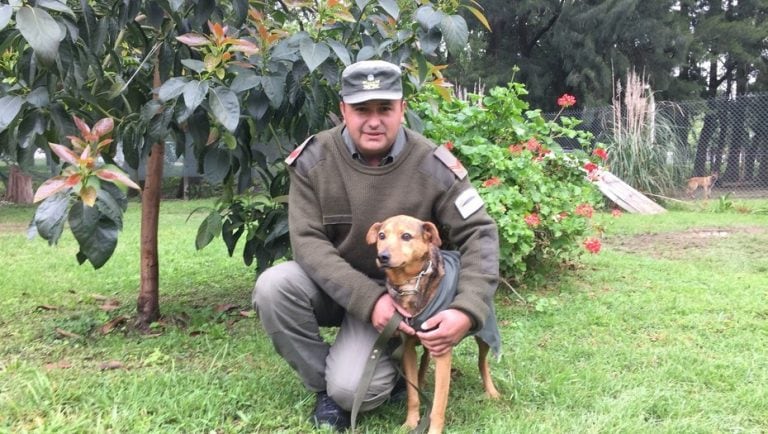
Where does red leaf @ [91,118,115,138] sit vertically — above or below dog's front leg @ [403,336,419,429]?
above

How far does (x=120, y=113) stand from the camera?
285cm

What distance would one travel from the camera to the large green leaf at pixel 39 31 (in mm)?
1746

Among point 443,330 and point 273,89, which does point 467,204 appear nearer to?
point 443,330

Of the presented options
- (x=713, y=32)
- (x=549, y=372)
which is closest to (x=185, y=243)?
(x=549, y=372)

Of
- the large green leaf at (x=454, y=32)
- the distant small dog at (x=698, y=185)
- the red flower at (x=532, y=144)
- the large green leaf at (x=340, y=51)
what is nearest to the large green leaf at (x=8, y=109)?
the large green leaf at (x=340, y=51)

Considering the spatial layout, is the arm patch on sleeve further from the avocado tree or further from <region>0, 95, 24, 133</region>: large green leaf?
<region>0, 95, 24, 133</region>: large green leaf

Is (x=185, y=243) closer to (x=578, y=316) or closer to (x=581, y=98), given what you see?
(x=578, y=316)

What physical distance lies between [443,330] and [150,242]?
6.72ft

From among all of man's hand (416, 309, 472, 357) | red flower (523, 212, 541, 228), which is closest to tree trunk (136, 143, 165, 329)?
man's hand (416, 309, 472, 357)

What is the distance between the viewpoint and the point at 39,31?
1.76 meters

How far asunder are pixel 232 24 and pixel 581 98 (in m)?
14.4

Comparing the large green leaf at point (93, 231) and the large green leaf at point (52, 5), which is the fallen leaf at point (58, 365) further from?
the large green leaf at point (52, 5)

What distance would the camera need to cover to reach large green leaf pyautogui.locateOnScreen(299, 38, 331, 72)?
228 cm

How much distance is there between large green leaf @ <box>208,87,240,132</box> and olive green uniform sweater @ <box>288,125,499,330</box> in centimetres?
30
